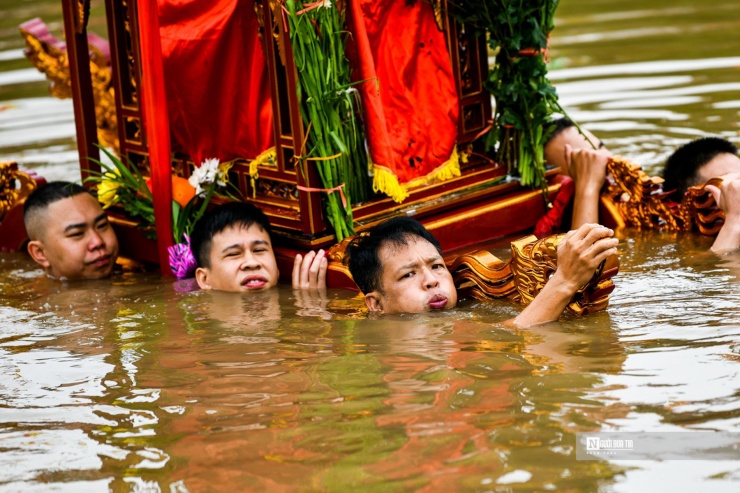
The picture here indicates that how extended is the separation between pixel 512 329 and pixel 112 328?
182 cm

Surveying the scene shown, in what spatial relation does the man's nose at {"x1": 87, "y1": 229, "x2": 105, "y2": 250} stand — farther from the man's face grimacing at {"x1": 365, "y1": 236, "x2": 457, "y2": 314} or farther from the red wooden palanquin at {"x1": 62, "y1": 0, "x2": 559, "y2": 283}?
the man's face grimacing at {"x1": 365, "y1": 236, "x2": 457, "y2": 314}

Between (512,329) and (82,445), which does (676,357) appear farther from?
(82,445)

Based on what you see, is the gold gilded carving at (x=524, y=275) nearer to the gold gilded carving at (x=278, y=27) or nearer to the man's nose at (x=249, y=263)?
the man's nose at (x=249, y=263)

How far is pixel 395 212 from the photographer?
5.54 metres

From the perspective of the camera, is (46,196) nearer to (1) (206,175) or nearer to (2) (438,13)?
(1) (206,175)

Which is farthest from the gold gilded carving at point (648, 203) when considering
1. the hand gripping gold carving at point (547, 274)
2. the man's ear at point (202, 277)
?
the man's ear at point (202, 277)

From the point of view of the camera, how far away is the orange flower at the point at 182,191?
5.75 metres

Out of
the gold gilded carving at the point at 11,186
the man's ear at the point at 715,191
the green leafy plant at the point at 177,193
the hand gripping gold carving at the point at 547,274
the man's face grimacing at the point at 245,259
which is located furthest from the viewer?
the gold gilded carving at the point at 11,186

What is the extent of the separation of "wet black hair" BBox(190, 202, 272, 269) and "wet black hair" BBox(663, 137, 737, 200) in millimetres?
2102

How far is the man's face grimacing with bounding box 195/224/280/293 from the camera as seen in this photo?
538 cm

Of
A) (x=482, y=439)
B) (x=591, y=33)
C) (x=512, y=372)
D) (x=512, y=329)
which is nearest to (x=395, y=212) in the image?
(x=512, y=329)

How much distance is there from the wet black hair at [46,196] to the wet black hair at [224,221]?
38.3 inches

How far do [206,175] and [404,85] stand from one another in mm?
1128

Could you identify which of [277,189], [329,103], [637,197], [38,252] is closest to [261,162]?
[277,189]
